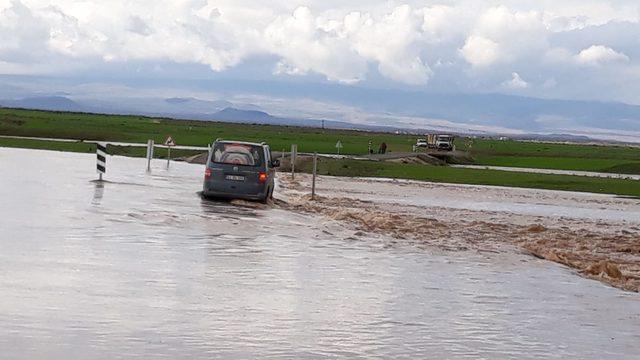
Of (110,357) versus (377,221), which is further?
(377,221)

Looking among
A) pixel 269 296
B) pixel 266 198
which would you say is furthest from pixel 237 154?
pixel 269 296

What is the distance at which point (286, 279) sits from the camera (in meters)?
14.5

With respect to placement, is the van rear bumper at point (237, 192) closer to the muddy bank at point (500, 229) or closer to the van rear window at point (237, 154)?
the van rear window at point (237, 154)

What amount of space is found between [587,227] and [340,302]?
60.1ft

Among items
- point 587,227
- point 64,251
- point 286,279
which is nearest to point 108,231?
point 64,251

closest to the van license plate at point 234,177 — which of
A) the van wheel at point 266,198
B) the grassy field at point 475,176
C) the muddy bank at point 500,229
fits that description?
the van wheel at point 266,198

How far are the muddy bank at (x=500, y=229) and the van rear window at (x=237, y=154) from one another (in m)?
1.88

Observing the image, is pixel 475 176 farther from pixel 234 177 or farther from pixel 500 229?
pixel 234 177

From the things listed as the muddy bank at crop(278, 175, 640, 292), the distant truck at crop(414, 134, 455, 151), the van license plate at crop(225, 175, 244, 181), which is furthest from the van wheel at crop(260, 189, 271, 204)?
the distant truck at crop(414, 134, 455, 151)

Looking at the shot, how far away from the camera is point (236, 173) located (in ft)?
90.4

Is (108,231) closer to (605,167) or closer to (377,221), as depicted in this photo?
(377,221)

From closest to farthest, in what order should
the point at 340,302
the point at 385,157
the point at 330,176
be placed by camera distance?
the point at 340,302 < the point at 330,176 < the point at 385,157

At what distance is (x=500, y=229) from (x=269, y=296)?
15.0 m

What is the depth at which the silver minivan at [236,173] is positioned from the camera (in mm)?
27531
